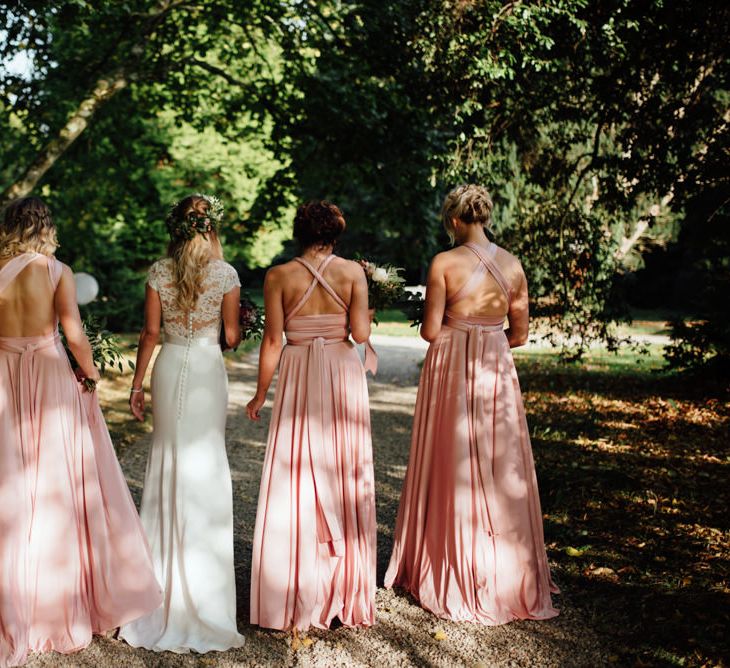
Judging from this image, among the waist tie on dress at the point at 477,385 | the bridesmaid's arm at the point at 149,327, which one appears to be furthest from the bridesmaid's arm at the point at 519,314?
the bridesmaid's arm at the point at 149,327

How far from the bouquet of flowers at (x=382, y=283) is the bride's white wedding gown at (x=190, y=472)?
84 cm

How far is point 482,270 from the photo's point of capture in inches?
171

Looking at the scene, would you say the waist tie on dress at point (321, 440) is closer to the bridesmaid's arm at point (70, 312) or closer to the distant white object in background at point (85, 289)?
the bridesmaid's arm at point (70, 312)

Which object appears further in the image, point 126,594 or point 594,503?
point 594,503

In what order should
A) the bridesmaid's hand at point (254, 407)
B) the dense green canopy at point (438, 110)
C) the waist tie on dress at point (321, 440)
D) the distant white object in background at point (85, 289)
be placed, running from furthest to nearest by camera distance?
the distant white object in background at point (85, 289) → the dense green canopy at point (438, 110) → the bridesmaid's hand at point (254, 407) → the waist tie on dress at point (321, 440)

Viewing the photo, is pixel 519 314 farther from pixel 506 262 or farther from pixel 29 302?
pixel 29 302

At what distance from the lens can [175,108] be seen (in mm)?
12703

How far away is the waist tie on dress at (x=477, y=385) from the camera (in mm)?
4426

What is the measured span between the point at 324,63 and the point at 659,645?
8.47 meters

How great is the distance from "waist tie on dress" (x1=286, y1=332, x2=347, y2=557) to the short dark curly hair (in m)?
0.54

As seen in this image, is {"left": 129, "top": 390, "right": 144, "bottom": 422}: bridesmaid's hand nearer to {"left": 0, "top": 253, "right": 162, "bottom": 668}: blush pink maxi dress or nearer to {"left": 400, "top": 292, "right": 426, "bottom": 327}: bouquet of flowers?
{"left": 0, "top": 253, "right": 162, "bottom": 668}: blush pink maxi dress

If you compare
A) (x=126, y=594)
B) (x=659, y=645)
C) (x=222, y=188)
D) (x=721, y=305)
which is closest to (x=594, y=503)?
(x=659, y=645)

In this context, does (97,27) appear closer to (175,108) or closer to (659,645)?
(175,108)

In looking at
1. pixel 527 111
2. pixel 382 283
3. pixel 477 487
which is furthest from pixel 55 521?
pixel 527 111
